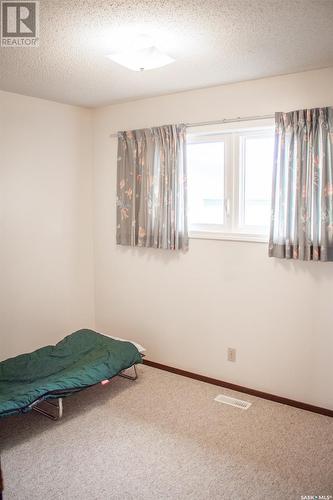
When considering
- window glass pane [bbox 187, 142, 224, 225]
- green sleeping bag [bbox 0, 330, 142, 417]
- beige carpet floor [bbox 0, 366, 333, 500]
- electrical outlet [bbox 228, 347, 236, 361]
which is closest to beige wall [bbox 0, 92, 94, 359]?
green sleeping bag [bbox 0, 330, 142, 417]

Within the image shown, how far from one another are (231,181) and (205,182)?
0.28m

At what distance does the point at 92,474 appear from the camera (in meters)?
2.46

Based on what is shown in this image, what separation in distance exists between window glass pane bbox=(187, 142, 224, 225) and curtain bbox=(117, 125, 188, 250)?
133 millimetres

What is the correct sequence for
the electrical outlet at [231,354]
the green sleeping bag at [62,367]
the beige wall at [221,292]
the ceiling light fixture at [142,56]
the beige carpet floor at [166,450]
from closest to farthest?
the beige carpet floor at [166,450] → the ceiling light fixture at [142,56] → the green sleeping bag at [62,367] → the beige wall at [221,292] → the electrical outlet at [231,354]

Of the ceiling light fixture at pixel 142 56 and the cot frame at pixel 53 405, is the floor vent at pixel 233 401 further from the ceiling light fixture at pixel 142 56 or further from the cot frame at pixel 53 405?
the ceiling light fixture at pixel 142 56

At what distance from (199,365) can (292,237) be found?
56.6 inches

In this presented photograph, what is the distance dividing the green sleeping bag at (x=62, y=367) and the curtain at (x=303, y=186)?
1506mm

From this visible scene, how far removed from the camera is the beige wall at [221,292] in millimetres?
3107

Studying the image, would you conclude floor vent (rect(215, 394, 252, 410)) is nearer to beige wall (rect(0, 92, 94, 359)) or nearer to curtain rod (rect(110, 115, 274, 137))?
beige wall (rect(0, 92, 94, 359))

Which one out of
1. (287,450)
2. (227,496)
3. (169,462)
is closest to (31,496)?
(169,462)

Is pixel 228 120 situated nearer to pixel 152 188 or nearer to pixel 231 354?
pixel 152 188

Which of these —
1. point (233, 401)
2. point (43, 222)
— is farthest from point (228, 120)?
point (233, 401)

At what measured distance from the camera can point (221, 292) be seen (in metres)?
3.57

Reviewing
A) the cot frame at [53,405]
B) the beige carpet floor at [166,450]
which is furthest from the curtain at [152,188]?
the cot frame at [53,405]
